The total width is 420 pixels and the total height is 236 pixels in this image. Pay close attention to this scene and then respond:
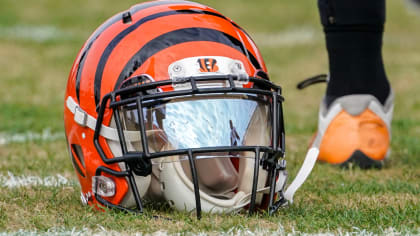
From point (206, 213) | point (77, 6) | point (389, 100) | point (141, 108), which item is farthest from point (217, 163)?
point (77, 6)

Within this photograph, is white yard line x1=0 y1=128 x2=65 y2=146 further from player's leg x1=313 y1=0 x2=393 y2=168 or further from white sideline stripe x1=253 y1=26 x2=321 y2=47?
white sideline stripe x1=253 y1=26 x2=321 y2=47

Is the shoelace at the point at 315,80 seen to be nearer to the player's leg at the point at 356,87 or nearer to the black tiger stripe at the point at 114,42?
the player's leg at the point at 356,87

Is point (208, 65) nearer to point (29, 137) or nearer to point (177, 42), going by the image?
point (177, 42)

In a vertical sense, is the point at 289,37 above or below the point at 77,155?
below

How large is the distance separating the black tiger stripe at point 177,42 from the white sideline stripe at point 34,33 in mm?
6152

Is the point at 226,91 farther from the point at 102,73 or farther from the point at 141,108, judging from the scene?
the point at 102,73

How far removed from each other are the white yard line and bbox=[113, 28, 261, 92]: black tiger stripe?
2.13 meters

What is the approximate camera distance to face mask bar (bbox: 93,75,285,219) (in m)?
2.08

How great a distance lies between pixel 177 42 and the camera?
7.47 ft

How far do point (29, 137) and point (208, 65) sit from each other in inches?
98.2

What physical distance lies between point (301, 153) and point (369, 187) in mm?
922

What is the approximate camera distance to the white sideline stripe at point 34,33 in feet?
27.1

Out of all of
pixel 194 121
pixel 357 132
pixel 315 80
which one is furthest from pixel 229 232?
pixel 315 80

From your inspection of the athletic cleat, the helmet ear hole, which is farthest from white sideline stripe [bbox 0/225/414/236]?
the athletic cleat
